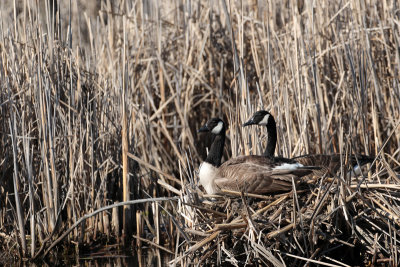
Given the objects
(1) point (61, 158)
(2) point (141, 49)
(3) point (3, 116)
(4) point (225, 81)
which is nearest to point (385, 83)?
(4) point (225, 81)

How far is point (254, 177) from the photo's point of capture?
5320mm

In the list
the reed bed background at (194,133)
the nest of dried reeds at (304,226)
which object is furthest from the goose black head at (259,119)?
the nest of dried reeds at (304,226)

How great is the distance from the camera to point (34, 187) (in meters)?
6.05

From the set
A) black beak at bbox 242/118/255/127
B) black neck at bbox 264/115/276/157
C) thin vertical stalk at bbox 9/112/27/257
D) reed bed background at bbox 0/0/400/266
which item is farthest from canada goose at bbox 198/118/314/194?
thin vertical stalk at bbox 9/112/27/257

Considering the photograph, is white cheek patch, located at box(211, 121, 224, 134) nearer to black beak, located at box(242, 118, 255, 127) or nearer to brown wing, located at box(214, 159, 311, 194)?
black beak, located at box(242, 118, 255, 127)

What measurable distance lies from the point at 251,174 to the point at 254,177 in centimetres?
4

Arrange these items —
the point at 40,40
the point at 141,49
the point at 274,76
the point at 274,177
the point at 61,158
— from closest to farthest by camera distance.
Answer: the point at 274,177
the point at 40,40
the point at 61,158
the point at 274,76
the point at 141,49

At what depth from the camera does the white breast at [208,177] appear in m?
5.64

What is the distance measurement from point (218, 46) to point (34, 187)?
314 cm

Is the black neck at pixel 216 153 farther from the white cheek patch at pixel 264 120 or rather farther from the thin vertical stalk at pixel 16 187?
the thin vertical stalk at pixel 16 187

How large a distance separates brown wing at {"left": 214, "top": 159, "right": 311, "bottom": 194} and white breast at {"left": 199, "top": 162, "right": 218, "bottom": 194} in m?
0.07

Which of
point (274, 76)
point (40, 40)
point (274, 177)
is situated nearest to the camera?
point (274, 177)

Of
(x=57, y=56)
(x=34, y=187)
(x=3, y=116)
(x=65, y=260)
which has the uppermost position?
(x=57, y=56)

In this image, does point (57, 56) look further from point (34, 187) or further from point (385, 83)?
point (385, 83)
